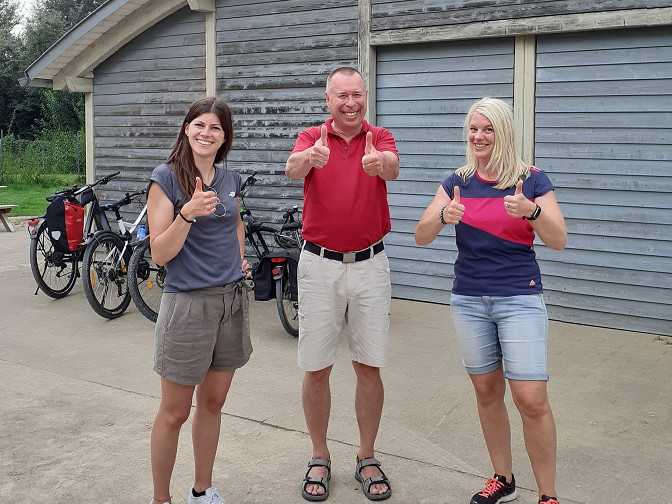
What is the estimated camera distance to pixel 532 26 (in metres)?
6.56

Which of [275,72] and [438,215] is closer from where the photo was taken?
[438,215]

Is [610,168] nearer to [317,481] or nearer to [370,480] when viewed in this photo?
[370,480]

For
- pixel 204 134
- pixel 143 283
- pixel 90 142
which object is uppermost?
pixel 90 142

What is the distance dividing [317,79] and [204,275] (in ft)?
16.9

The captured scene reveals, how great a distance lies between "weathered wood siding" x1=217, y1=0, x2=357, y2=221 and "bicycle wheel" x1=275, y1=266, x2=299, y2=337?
193cm

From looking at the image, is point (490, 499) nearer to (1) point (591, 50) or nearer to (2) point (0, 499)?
(2) point (0, 499)

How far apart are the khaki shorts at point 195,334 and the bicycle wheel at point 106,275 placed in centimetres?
406

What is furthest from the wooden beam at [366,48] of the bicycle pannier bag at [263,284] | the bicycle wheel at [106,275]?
the bicycle wheel at [106,275]

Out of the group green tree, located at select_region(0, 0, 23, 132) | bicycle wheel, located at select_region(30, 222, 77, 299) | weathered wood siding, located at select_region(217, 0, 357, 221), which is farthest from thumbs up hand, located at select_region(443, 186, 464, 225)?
green tree, located at select_region(0, 0, 23, 132)

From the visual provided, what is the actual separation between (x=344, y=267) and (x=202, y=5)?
5.77 metres

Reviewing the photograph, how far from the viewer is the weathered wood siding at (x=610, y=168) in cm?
629

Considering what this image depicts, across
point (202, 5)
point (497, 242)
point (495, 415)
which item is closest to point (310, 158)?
point (497, 242)

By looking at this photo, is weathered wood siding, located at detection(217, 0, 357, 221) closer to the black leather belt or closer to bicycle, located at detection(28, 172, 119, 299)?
bicycle, located at detection(28, 172, 119, 299)

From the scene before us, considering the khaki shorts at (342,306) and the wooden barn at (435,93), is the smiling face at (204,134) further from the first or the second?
the wooden barn at (435,93)
